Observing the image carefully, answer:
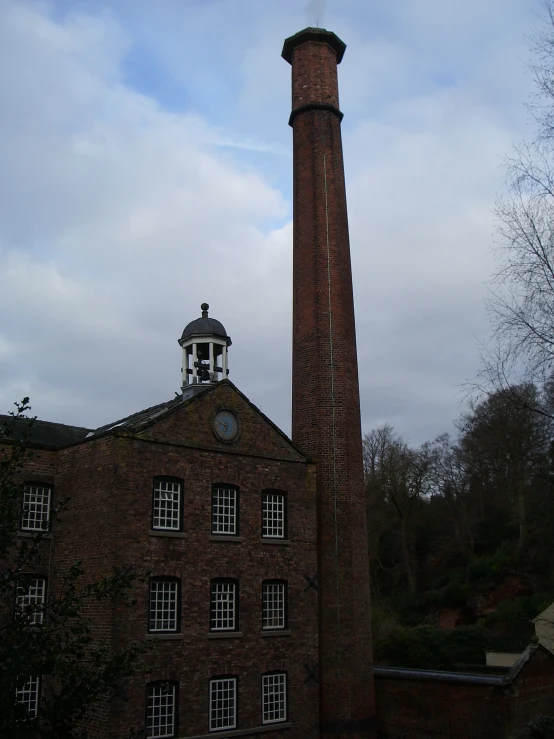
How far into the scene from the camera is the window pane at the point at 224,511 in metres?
20.5

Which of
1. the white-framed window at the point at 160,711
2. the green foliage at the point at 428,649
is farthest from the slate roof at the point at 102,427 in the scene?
the green foliage at the point at 428,649

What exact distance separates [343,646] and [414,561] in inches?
1081

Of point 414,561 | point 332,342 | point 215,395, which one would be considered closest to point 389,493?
point 414,561

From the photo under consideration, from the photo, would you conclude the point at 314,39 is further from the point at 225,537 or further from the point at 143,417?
the point at 225,537

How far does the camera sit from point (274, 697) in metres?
20.3

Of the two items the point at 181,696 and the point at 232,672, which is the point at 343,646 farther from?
the point at 181,696

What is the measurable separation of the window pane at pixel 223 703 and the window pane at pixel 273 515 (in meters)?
4.23

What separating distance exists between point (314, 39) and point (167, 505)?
59.6 ft

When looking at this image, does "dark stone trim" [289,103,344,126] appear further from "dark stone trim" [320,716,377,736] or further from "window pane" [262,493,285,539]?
"dark stone trim" [320,716,377,736]

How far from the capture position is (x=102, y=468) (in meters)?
19.0

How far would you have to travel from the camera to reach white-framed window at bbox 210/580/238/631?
1980 centimetres

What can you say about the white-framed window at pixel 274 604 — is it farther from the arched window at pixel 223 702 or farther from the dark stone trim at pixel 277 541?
the arched window at pixel 223 702

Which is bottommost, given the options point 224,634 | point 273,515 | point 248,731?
point 248,731

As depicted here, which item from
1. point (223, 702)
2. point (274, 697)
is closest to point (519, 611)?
point (274, 697)
